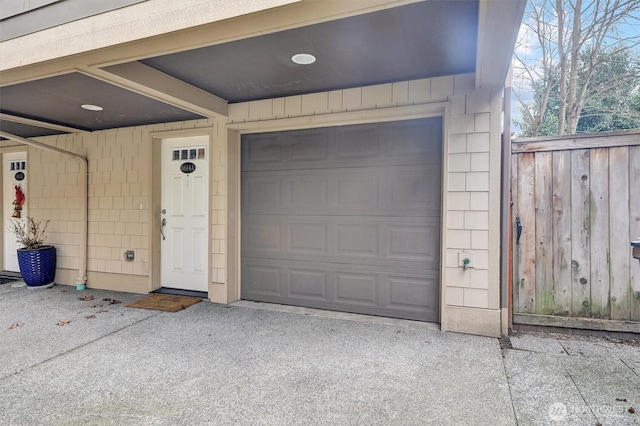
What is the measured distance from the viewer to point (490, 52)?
7.68 ft

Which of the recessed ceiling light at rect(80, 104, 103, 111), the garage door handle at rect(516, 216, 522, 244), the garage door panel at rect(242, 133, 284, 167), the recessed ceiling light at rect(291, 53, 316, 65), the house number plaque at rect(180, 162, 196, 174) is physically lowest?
the garage door handle at rect(516, 216, 522, 244)

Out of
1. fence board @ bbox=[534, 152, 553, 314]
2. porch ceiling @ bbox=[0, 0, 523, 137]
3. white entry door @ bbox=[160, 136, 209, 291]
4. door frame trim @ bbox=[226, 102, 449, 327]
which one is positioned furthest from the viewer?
white entry door @ bbox=[160, 136, 209, 291]

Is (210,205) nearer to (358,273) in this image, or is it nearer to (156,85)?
(156,85)

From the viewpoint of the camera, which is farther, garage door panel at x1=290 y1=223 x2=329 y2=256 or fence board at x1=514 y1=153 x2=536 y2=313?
garage door panel at x1=290 y1=223 x2=329 y2=256

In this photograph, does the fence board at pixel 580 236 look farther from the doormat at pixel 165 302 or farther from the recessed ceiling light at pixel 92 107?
the recessed ceiling light at pixel 92 107

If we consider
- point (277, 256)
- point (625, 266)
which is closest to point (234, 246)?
point (277, 256)

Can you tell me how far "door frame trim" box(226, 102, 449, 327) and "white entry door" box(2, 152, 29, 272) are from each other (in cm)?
404

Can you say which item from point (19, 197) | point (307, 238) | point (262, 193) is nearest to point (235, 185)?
point (262, 193)

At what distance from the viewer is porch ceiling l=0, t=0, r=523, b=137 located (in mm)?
2359

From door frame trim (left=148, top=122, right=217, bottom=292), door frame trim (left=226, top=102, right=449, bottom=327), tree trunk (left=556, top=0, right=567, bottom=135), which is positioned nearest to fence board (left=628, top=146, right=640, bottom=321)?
door frame trim (left=226, top=102, right=449, bottom=327)

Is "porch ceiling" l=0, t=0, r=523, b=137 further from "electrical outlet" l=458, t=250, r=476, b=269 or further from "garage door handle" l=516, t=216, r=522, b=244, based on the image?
"electrical outlet" l=458, t=250, r=476, b=269

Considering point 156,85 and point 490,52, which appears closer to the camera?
point 490,52

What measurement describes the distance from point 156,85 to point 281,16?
68.0 inches

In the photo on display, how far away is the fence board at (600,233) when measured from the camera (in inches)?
121
